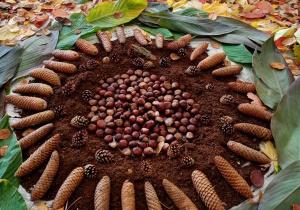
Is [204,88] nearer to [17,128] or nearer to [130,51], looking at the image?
[130,51]

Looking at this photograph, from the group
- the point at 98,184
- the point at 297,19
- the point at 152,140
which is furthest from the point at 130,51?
the point at 297,19

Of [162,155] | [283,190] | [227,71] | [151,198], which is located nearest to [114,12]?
[227,71]

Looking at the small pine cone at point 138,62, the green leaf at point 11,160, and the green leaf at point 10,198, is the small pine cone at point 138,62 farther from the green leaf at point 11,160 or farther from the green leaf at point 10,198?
the green leaf at point 10,198

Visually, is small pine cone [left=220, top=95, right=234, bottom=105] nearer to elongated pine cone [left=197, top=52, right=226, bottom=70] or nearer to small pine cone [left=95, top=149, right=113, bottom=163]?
elongated pine cone [left=197, top=52, right=226, bottom=70]

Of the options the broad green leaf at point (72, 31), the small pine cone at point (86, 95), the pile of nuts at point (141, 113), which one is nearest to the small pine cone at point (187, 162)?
the pile of nuts at point (141, 113)

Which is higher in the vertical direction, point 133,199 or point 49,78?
point 49,78
